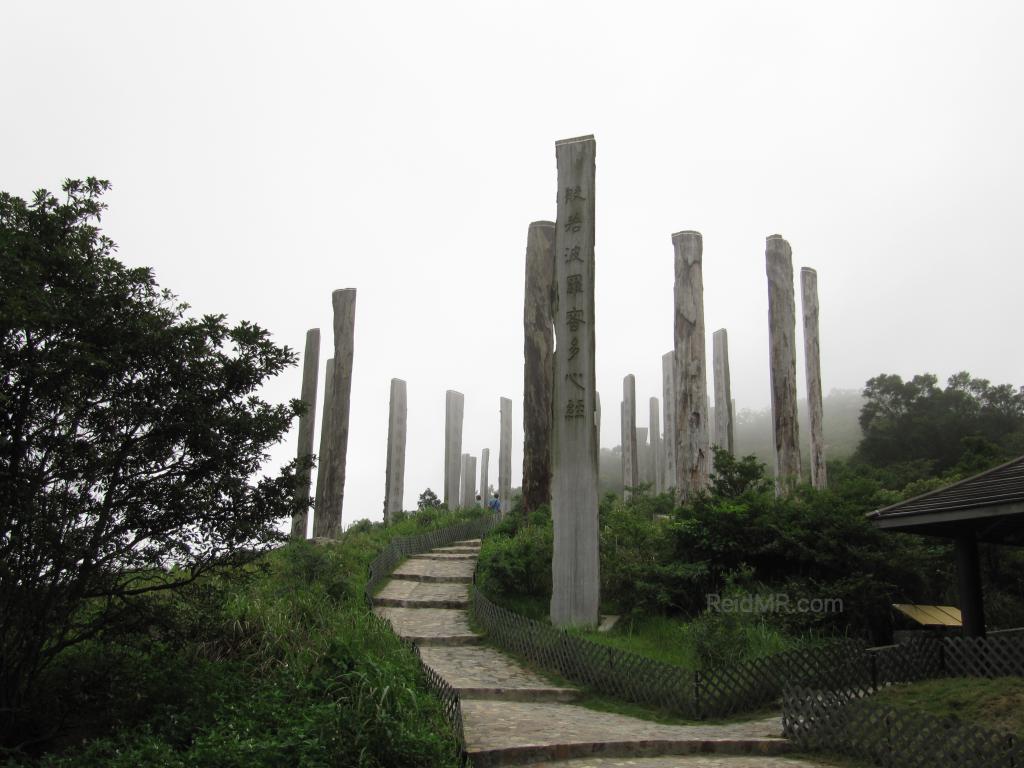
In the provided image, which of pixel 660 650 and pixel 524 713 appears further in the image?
pixel 660 650

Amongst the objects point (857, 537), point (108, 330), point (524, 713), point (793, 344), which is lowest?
point (524, 713)

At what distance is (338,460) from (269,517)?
1084 cm

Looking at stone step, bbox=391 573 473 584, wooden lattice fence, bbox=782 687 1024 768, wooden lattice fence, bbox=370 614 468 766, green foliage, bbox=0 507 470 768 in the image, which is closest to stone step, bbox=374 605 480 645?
stone step, bbox=391 573 473 584

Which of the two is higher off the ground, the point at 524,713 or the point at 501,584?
the point at 501,584

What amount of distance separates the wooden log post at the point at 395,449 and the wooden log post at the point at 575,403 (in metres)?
12.5

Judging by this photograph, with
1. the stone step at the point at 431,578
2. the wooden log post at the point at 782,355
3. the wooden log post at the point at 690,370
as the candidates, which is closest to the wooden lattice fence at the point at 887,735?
the wooden log post at the point at 690,370

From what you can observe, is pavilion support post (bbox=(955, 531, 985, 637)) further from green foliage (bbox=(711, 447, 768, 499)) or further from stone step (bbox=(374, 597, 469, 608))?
stone step (bbox=(374, 597, 469, 608))

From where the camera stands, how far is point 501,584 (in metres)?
12.7

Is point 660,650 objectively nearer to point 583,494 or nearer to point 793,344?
point 583,494

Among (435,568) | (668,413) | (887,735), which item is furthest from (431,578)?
(668,413)

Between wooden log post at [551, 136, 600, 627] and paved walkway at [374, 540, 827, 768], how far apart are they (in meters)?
1.39

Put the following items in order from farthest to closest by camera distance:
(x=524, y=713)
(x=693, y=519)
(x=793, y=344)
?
(x=793, y=344), (x=693, y=519), (x=524, y=713)

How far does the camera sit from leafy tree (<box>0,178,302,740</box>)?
21.2 ft

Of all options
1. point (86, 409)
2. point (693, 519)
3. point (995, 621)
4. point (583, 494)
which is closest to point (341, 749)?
point (86, 409)
